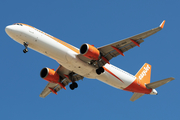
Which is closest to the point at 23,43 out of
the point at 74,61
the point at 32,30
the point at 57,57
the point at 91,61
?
the point at 32,30

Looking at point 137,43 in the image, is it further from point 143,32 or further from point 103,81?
point 103,81

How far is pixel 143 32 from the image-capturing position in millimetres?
31719

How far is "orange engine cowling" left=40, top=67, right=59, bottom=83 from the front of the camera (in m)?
38.9

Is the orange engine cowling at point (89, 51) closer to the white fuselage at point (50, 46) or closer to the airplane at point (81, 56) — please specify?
the airplane at point (81, 56)

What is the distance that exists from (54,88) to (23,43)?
1247 cm

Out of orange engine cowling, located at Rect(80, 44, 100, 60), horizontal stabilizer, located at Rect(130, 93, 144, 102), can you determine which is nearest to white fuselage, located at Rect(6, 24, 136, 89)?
orange engine cowling, located at Rect(80, 44, 100, 60)

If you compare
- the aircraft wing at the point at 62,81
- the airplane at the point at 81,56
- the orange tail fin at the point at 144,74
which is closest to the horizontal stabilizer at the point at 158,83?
the airplane at the point at 81,56

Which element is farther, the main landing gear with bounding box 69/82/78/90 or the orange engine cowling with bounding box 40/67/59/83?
the main landing gear with bounding box 69/82/78/90

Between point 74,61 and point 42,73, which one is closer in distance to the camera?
point 74,61

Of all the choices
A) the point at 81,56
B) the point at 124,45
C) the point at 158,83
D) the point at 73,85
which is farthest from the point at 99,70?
the point at 158,83

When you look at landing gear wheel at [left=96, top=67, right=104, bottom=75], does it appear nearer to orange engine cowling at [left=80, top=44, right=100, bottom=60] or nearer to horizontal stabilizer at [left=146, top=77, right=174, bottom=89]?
orange engine cowling at [left=80, top=44, right=100, bottom=60]

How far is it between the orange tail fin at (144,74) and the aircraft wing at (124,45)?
26.7 ft

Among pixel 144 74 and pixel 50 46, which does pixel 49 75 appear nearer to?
pixel 50 46

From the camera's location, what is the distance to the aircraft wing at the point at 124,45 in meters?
31.9
